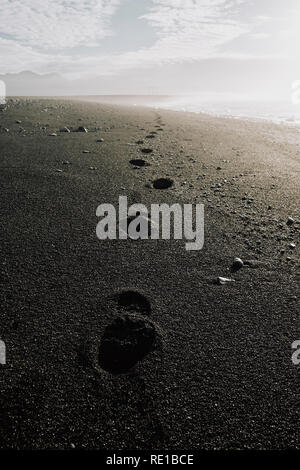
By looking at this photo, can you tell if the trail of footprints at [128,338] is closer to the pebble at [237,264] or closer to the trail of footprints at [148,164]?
the pebble at [237,264]

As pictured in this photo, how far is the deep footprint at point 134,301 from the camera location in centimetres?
246

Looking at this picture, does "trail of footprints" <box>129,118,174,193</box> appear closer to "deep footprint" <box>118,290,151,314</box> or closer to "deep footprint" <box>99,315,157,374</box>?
"deep footprint" <box>118,290,151,314</box>

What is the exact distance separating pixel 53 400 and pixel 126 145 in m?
5.83

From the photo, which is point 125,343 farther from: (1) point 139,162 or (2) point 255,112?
(2) point 255,112

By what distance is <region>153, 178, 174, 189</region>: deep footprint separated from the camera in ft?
15.5

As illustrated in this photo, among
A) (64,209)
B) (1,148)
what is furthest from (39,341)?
(1,148)

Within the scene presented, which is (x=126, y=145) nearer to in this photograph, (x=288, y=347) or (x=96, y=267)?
(x=96, y=267)

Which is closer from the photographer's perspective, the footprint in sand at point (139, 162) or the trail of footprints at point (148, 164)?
the trail of footprints at point (148, 164)

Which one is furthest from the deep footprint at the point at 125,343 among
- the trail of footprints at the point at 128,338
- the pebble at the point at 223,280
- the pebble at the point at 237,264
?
the pebble at the point at 237,264

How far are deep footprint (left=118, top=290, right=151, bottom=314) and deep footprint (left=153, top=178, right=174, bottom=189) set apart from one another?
2434 mm

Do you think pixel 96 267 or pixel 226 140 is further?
pixel 226 140

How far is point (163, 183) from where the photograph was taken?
4.83 m

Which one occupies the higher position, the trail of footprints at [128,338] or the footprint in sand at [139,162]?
the footprint in sand at [139,162]
